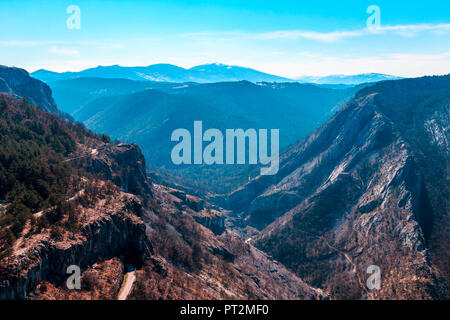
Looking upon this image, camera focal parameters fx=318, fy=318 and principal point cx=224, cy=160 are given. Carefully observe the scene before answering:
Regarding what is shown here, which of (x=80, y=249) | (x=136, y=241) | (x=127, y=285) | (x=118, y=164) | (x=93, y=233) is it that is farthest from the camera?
(x=118, y=164)

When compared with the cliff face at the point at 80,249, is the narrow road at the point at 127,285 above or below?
below

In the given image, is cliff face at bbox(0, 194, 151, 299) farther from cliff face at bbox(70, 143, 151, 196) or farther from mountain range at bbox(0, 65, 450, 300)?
cliff face at bbox(70, 143, 151, 196)

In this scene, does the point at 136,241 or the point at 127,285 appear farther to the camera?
the point at 136,241

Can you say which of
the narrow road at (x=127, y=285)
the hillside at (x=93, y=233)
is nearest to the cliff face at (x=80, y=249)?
the hillside at (x=93, y=233)

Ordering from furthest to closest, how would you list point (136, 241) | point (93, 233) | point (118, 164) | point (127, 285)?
point (118, 164)
point (136, 241)
point (93, 233)
point (127, 285)

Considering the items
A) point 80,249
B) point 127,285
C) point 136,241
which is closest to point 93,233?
point 80,249

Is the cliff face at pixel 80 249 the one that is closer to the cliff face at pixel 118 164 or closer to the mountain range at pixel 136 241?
the mountain range at pixel 136 241

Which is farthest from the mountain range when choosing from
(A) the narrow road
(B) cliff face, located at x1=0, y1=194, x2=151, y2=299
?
(A) the narrow road

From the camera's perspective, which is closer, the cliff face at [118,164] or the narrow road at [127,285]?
the narrow road at [127,285]

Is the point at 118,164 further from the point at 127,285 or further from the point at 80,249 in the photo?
the point at 127,285
